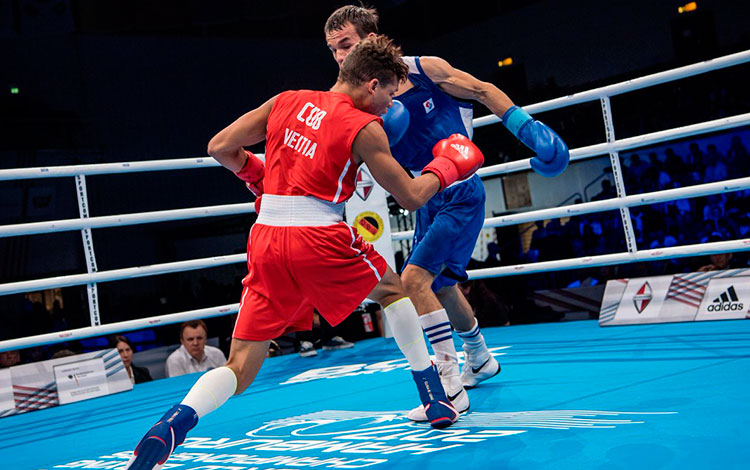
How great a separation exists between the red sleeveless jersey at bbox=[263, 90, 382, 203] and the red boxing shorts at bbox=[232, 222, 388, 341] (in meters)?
0.11

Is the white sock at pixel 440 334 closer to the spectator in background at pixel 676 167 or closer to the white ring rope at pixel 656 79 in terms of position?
the white ring rope at pixel 656 79

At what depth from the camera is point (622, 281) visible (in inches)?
143

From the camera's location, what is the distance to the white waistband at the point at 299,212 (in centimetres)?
184

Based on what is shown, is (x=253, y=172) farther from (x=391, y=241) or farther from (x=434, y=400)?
(x=391, y=241)

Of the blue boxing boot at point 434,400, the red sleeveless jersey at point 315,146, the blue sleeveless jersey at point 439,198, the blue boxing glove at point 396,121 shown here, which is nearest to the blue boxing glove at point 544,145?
the blue sleeveless jersey at point 439,198

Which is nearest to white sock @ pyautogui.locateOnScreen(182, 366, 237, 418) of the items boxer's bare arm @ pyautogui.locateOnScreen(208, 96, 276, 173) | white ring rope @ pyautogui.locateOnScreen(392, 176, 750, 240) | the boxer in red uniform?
the boxer in red uniform

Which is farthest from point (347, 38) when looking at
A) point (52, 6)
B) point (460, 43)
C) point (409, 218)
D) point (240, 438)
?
point (460, 43)

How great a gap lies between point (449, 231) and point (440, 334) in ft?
1.18

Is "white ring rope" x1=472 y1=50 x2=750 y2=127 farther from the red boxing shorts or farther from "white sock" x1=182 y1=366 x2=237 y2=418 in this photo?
"white sock" x1=182 y1=366 x2=237 y2=418

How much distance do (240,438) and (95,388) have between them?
65.0 inches

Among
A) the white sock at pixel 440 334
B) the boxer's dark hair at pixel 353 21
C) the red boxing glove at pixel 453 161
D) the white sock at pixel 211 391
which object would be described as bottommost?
the white sock at pixel 440 334

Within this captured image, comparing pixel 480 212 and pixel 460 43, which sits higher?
pixel 460 43

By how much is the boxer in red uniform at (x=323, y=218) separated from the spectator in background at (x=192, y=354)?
7.00ft

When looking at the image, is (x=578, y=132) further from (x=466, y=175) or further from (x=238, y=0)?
(x=466, y=175)
